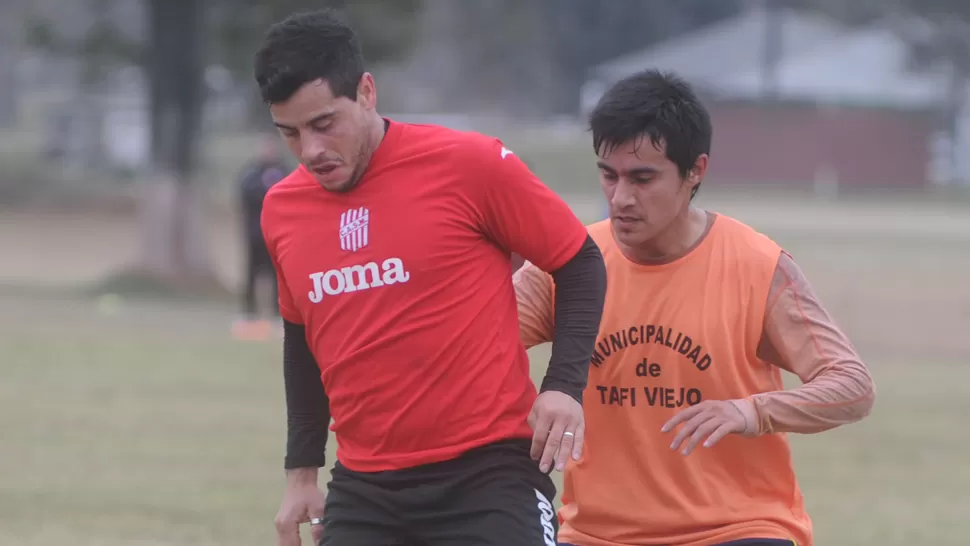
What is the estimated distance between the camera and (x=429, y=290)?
373 cm

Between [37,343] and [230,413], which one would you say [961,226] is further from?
[230,413]

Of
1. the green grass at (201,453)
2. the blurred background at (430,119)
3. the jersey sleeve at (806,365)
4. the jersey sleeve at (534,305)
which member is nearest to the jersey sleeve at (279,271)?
the jersey sleeve at (534,305)

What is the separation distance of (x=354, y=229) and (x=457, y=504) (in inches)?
27.1

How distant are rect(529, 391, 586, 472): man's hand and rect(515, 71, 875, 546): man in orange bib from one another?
1.63 feet

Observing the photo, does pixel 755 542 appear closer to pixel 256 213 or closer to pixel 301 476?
pixel 301 476

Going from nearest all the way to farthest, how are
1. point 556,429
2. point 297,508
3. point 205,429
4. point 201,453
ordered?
point 556,429, point 297,508, point 201,453, point 205,429

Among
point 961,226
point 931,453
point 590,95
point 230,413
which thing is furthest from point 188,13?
point 590,95

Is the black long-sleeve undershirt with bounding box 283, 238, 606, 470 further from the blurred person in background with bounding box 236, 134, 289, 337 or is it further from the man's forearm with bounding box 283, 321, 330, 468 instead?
the blurred person in background with bounding box 236, 134, 289, 337

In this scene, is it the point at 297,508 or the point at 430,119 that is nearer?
the point at 297,508

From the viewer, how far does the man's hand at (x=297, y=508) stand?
4.01 m

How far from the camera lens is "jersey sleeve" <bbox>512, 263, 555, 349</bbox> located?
14.1 feet

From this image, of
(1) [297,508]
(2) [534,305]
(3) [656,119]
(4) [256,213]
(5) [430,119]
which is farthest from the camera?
(5) [430,119]

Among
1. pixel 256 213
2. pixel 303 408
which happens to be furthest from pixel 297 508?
pixel 256 213

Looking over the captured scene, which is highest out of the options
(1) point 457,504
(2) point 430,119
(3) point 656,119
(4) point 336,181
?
(2) point 430,119
